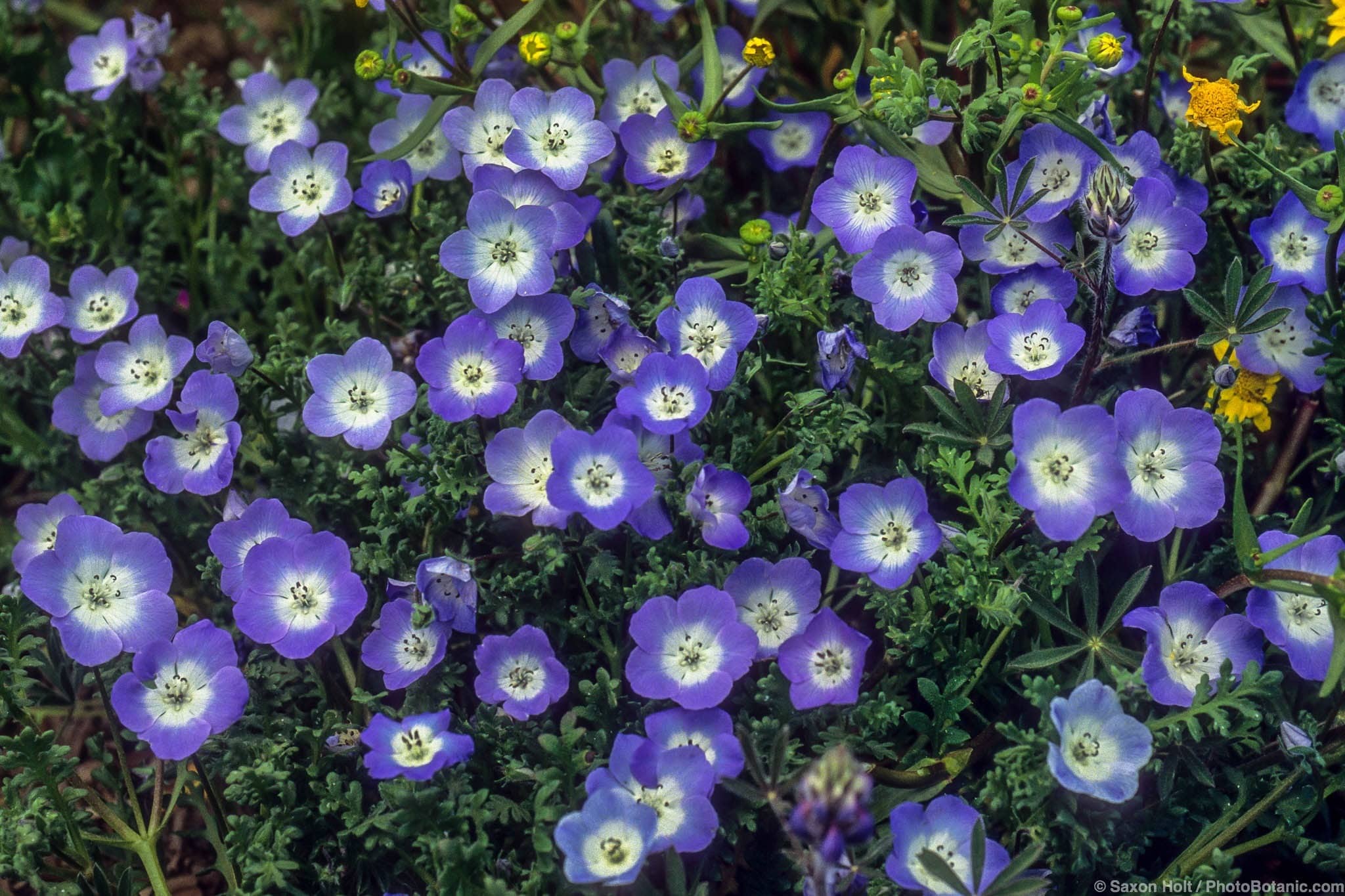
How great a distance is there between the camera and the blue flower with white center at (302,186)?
3283mm

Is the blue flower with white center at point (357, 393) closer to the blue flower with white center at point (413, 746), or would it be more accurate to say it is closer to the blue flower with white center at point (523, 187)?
the blue flower with white center at point (523, 187)

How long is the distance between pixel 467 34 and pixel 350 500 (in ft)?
4.22

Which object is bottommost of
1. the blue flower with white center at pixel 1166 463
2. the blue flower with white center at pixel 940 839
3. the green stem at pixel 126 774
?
the green stem at pixel 126 774

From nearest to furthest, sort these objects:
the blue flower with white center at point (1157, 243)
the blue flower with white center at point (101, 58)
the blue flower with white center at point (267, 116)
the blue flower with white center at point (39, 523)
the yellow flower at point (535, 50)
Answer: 1. the blue flower with white center at point (1157, 243)
2. the yellow flower at point (535, 50)
3. the blue flower with white center at point (39, 523)
4. the blue flower with white center at point (267, 116)
5. the blue flower with white center at point (101, 58)

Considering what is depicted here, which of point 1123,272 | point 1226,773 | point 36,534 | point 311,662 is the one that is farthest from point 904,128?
point 36,534

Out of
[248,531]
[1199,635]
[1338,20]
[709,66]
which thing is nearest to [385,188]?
[709,66]

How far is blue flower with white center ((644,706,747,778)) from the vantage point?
2.44 meters

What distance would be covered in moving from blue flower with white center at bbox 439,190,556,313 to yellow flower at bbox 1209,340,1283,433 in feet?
5.49

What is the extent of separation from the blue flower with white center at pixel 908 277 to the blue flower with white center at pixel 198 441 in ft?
5.33

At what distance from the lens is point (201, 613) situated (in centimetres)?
326

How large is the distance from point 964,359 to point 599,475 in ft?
3.19

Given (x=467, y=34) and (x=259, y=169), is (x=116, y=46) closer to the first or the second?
(x=259, y=169)

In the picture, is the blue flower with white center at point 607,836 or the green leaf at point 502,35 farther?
the green leaf at point 502,35

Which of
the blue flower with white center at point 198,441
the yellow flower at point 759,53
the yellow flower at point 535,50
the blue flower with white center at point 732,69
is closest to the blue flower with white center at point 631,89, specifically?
the blue flower with white center at point 732,69
